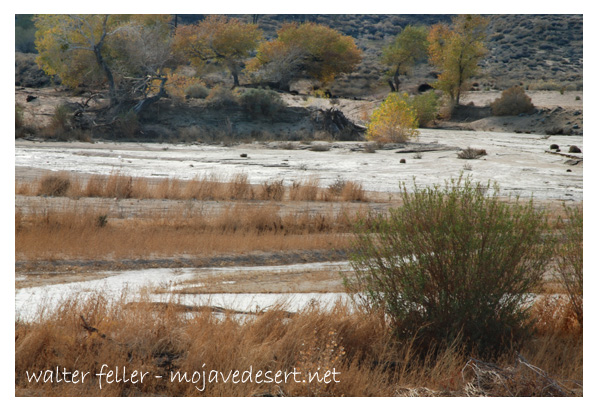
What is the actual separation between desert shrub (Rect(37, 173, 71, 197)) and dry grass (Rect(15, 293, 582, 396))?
10586 mm

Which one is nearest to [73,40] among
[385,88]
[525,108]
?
[385,88]

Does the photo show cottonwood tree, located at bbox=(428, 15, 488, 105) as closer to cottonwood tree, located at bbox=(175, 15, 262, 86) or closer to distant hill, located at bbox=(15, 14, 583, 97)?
distant hill, located at bbox=(15, 14, 583, 97)

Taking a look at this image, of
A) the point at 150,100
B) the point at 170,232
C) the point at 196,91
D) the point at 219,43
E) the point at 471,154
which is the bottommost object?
the point at 170,232

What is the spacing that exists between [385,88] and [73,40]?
89.8 ft

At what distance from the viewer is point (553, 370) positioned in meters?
5.42

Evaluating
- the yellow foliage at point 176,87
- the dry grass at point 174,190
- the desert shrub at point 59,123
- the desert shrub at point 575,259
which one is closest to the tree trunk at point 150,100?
the yellow foliage at point 176,87

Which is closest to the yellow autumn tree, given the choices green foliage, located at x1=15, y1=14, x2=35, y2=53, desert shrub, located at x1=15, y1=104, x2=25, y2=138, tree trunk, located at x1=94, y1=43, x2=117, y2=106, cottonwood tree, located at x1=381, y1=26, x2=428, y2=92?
tree trunk, located at x1=94, y1=43, x2=117, y2=106

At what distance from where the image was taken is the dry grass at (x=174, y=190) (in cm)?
1548

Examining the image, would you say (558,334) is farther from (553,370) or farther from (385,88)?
(385,88)

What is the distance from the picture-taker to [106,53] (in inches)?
1475

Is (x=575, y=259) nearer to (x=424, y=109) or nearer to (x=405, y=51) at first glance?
(x=424, y=109)

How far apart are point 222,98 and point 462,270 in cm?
3274

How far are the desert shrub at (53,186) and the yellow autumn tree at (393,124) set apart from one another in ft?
57.3

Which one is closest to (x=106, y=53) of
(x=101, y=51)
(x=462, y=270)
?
(x=101, y=51)
